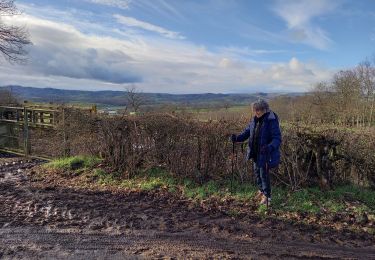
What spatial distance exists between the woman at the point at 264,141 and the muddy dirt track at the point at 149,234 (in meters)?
0.79

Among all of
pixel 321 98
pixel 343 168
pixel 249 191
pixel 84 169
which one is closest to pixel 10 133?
pixel 84 169

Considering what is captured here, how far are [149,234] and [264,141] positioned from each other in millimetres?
2530

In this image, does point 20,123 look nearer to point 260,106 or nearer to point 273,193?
point 273,193

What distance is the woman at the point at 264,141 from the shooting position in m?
6.88

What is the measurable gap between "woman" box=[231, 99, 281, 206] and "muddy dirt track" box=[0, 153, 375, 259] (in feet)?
2.59

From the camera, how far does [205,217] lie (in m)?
6.64

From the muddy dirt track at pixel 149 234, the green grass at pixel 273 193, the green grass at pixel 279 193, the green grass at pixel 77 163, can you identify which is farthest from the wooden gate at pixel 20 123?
the muddy dirt track at pixel 149 234

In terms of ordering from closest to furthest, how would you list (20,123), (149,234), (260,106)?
1. (149,234)
2. (260,106)
3. (20,123)

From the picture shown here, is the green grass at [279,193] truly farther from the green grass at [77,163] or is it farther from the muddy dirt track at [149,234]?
the green grass at [77,163]

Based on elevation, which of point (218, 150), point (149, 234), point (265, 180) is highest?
point (218, 150)

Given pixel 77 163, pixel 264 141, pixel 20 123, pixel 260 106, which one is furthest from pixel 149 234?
pixel 20 123

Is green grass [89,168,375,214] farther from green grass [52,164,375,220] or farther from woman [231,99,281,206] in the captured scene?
woman [231,99,281,206]

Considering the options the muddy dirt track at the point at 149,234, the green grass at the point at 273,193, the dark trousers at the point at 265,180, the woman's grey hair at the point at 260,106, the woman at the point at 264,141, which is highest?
the woman's grey hair at the point at 260,106

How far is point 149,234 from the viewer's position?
5.89m
